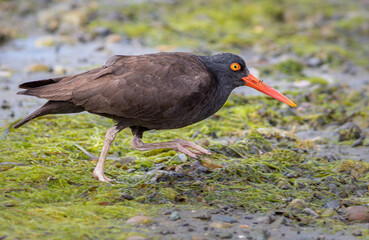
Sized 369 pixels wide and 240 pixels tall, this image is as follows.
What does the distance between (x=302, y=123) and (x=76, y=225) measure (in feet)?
14.0

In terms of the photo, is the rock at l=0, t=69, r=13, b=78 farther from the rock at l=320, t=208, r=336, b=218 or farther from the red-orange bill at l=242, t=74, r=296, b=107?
the rock at l=320, t=208, r=336, b=218

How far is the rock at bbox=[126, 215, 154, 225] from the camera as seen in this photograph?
3891mm

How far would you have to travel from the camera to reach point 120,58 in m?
5.20

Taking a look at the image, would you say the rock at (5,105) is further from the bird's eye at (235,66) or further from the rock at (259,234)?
the rock at (259,234)

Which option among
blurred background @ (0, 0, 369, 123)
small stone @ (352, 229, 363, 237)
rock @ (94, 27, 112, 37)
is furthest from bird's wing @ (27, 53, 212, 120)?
rock @ (94, 27, 112, 37)

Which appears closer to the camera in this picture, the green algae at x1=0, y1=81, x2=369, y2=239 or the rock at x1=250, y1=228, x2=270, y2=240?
the rock at x1=250, y1=228, x2=270, y2=240

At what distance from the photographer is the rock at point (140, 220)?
3.89 meters

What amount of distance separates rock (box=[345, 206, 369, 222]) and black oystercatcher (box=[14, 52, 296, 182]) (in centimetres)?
154

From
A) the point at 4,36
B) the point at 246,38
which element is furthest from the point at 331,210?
the point at 4,36

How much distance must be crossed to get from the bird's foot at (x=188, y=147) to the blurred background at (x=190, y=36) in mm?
2890

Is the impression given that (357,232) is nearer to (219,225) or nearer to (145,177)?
(219,225)

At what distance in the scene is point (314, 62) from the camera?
10.4 m

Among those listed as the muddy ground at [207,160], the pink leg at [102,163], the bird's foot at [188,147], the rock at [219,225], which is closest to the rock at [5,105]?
the muddy ground at [207,160]

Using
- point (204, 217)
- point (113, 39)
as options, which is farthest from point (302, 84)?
point (204, 217)
